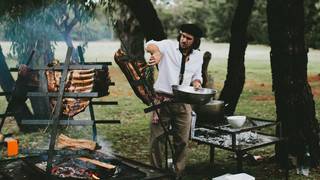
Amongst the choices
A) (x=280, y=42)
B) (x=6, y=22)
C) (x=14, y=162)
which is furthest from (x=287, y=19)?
(x=6, y=22)

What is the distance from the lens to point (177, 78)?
6047 millimetres

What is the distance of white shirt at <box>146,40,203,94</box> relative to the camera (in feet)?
19.8

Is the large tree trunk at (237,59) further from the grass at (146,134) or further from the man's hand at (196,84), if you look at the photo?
the man's hand at (196,84)

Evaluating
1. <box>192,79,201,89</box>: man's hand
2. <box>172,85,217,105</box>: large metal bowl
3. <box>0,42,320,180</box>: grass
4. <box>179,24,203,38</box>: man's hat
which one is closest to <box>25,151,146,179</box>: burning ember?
<box>172,85,217,105</box>: large metal bowl

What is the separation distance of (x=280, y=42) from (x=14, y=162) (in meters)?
4.14

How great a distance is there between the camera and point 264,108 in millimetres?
14703

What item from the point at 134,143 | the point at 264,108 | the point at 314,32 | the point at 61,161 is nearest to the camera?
the point at 61,161

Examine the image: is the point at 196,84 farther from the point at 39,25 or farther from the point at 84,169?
the point at 39,25

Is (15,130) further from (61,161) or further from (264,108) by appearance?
(264,108)

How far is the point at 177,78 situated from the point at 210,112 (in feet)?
3.03

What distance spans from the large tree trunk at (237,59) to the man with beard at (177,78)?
418cm

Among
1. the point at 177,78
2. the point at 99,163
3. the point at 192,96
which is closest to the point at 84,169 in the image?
the point at 99,163

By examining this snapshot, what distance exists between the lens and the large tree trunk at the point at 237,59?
10484 mm

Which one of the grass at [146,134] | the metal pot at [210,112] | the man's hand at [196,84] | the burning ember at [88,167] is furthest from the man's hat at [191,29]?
the grass at [146,134]
